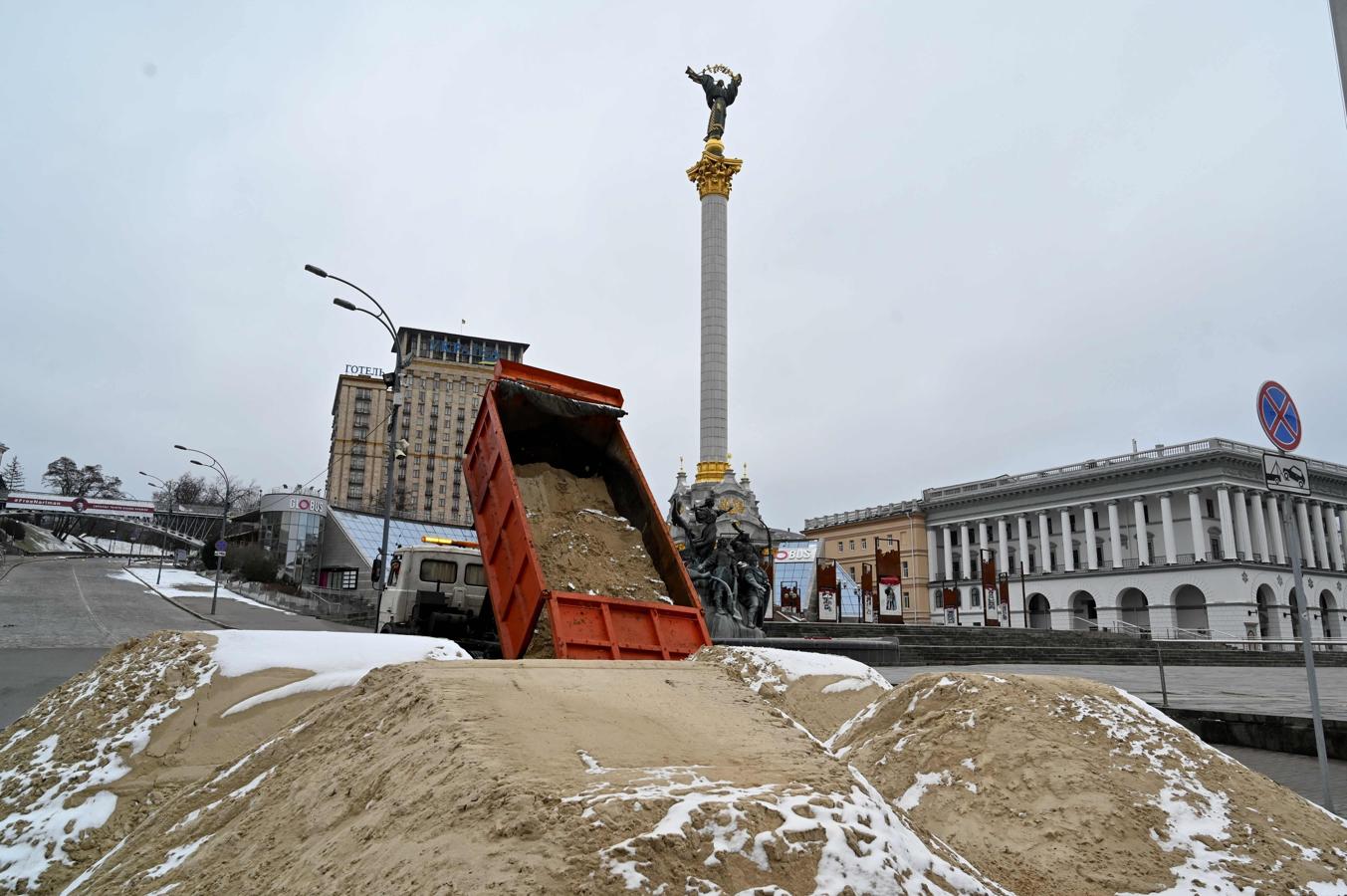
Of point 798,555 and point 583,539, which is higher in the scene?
point 798,555

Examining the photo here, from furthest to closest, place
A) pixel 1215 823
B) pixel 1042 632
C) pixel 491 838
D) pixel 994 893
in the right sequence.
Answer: pixel 1042 632 < pixel 1215 823 < pixel 994 893 < pixel 491 838

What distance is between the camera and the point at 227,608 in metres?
31.2

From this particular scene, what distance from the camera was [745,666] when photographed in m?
7.43

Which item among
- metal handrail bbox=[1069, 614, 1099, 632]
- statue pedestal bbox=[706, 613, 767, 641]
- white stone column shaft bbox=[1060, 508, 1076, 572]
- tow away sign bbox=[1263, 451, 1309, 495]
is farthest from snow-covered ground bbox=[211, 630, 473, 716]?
white stone column shaft bbox=[1060, 508, 1076, 572]

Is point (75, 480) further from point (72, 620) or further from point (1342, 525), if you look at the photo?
point (1342, 525)

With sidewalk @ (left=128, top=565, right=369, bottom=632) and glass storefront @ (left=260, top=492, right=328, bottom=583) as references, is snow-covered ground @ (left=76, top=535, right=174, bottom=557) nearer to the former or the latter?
glass storefront @ (left=260, top=492, right=328, bottom=583)

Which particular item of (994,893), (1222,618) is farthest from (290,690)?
(1222,618)

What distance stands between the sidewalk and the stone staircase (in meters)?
12.8

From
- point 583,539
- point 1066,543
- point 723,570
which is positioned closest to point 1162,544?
point 1066,543

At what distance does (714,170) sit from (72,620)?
1415 inches

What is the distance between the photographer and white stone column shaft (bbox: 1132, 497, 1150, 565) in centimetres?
6119

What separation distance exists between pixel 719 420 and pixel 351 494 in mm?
74282

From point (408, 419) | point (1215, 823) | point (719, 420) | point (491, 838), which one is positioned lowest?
point (1215, 823)

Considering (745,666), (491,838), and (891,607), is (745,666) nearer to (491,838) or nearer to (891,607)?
(491,838)
